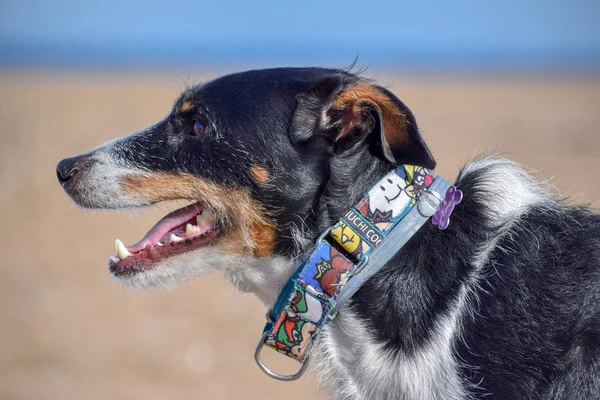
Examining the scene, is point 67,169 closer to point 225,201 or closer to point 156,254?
point 156,254

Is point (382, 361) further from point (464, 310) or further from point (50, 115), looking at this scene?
point (50, 115)

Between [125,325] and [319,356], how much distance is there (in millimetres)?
5093

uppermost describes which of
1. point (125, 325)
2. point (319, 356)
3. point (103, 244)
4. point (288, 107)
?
point (288, 107)

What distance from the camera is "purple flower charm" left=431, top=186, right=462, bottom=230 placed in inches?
121

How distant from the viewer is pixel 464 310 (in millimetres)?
3008

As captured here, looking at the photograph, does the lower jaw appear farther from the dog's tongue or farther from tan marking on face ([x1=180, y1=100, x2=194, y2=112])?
tan marking on face ([x1=180, y1=100, x2=194, y2=112])

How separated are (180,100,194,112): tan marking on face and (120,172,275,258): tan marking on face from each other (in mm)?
326

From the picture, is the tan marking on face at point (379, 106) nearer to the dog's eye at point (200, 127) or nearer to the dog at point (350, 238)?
the dog at point (350, 238)

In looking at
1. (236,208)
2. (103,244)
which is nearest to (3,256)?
(103,244)

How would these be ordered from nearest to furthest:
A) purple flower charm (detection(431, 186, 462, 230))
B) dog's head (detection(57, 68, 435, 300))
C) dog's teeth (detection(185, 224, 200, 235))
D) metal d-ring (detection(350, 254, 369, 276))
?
metal d-ring (detection(350, 254, 369, 276)) < purple flower charm (detection(431, 186, 462, 230)) < dog's head (detection(57, 68, 435, 300)) < dog's teeth (detection(185, 224, 200, 235))

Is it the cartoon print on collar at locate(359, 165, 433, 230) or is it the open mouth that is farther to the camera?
the open mouth

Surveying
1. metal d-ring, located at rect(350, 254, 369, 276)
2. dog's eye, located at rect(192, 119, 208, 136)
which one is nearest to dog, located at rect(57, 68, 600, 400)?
dog's eye, located at rect(192, 119, 208, 136)

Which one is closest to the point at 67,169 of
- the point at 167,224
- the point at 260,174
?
the point at 167,224

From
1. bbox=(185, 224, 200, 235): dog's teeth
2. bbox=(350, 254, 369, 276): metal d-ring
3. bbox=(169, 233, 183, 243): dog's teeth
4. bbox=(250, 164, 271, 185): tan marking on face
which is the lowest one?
bbox=(169, 233, 183, 243): dog's teeth
